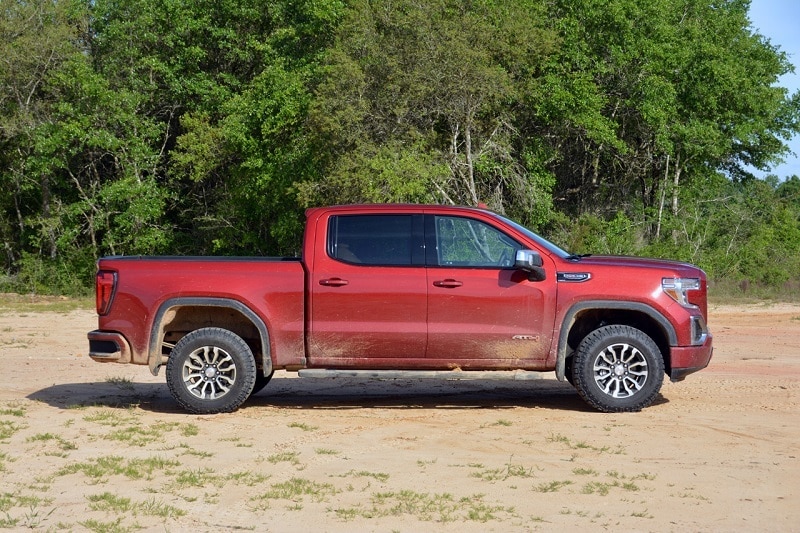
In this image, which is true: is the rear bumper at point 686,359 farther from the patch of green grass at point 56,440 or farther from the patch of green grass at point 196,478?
the patch of green grass at point 56,440

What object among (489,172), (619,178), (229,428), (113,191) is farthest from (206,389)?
(619,178)

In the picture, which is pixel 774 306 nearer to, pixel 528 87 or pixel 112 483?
pixel 528 87

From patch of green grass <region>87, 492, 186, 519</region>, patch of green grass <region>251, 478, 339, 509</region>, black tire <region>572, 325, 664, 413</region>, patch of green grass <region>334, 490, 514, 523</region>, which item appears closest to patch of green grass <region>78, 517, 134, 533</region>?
patch of green grass <region>87, 492, 186, 519</region>

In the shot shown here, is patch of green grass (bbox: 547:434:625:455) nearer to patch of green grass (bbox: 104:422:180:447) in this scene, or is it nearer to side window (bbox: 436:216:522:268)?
side window (bbox: 436:216:522:268)

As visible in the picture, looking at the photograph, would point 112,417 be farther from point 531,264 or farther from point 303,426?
point 531,264

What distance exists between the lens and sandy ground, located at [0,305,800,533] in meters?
6.41

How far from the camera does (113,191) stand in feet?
98.1

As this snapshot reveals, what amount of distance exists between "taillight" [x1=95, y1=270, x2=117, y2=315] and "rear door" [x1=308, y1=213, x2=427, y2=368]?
1849 millimetres

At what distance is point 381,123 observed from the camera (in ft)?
82.8

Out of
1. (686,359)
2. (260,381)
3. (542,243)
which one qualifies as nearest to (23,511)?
(260,381)

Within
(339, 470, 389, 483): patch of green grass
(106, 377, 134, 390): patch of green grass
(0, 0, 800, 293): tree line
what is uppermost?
(0, 0, 800, 293): tree line

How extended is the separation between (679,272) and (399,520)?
457 cm

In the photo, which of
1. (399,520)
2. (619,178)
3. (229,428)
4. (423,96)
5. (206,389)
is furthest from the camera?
(619,178)

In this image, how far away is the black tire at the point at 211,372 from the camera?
983 centimetres
